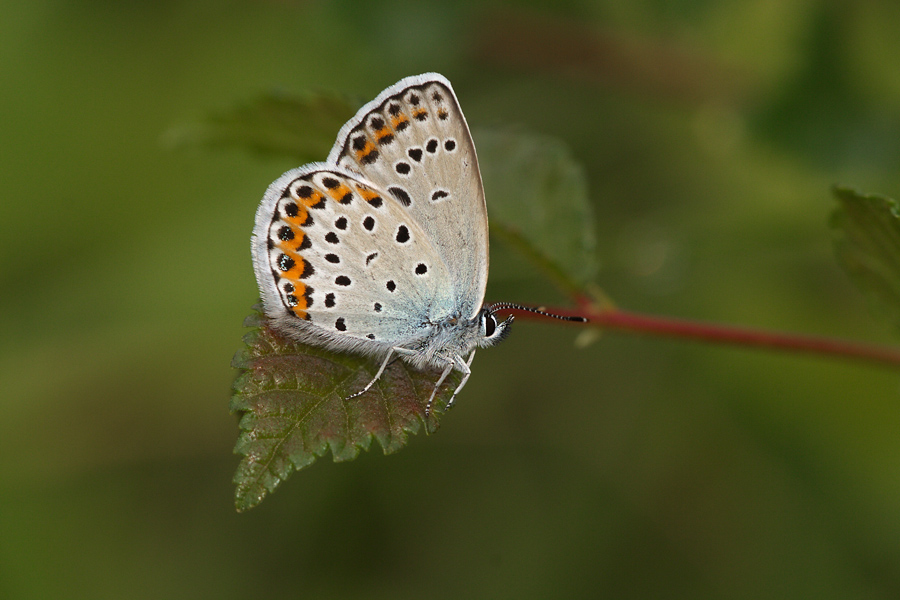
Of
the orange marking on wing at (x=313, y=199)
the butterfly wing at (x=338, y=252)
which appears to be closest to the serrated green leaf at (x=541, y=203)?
the butterfly wing at (x=338, y=252)

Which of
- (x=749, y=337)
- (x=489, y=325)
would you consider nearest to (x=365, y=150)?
(x=489, y=325)

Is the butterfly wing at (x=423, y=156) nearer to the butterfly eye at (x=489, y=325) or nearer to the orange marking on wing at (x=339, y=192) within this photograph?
the orange marking on wing at (x=339, y=192)

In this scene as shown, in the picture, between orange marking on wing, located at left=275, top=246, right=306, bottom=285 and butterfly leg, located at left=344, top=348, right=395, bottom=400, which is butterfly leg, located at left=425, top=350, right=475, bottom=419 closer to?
butterfly leg, located at left=344, top=348, right=395, bottom=400

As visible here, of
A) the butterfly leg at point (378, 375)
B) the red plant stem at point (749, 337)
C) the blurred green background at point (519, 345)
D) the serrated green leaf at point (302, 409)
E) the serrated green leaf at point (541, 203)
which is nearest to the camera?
the serrated green leaf at point (302, 409)

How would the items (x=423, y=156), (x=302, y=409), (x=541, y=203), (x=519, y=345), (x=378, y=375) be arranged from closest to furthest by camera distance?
1. (x=302, y=409)
2. (x=378, y=375)
3. (x=423, y=156)
4. (x=541, y=203)
5. (x=519, y=345)

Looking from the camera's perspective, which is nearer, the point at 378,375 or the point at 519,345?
the point at 378,375

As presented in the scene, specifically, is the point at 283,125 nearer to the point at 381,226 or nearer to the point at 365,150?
the point at 365,150
